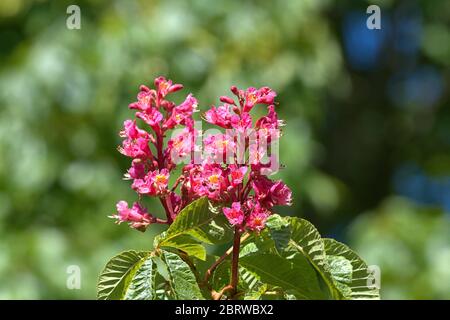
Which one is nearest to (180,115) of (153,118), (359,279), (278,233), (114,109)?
(153,118)

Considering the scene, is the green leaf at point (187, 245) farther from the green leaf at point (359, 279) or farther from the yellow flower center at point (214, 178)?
the green leaf at point (359, 279)

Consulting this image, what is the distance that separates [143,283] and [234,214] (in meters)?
0.18

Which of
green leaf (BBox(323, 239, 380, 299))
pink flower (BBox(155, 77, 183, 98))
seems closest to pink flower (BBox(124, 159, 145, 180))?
pink flower (BBox(155, 77, 183, 98))

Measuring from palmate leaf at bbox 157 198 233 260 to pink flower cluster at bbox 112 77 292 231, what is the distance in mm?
24

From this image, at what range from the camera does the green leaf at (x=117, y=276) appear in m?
1.42

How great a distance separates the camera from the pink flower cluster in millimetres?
1402

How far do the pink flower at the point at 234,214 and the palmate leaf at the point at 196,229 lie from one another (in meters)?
0.04

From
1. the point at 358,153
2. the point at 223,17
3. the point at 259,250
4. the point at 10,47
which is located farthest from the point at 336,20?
the point at 259,250

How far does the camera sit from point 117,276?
56.1 inches

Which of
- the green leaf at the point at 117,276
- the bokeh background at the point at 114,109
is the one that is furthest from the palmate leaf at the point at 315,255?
the bokeh background at the point at 114,109

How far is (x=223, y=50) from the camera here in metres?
5.58

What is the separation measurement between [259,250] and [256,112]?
372 cm

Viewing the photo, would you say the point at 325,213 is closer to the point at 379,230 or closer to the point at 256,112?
the point at 379,230

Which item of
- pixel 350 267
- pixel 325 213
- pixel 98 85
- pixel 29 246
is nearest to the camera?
pixel 350 267
